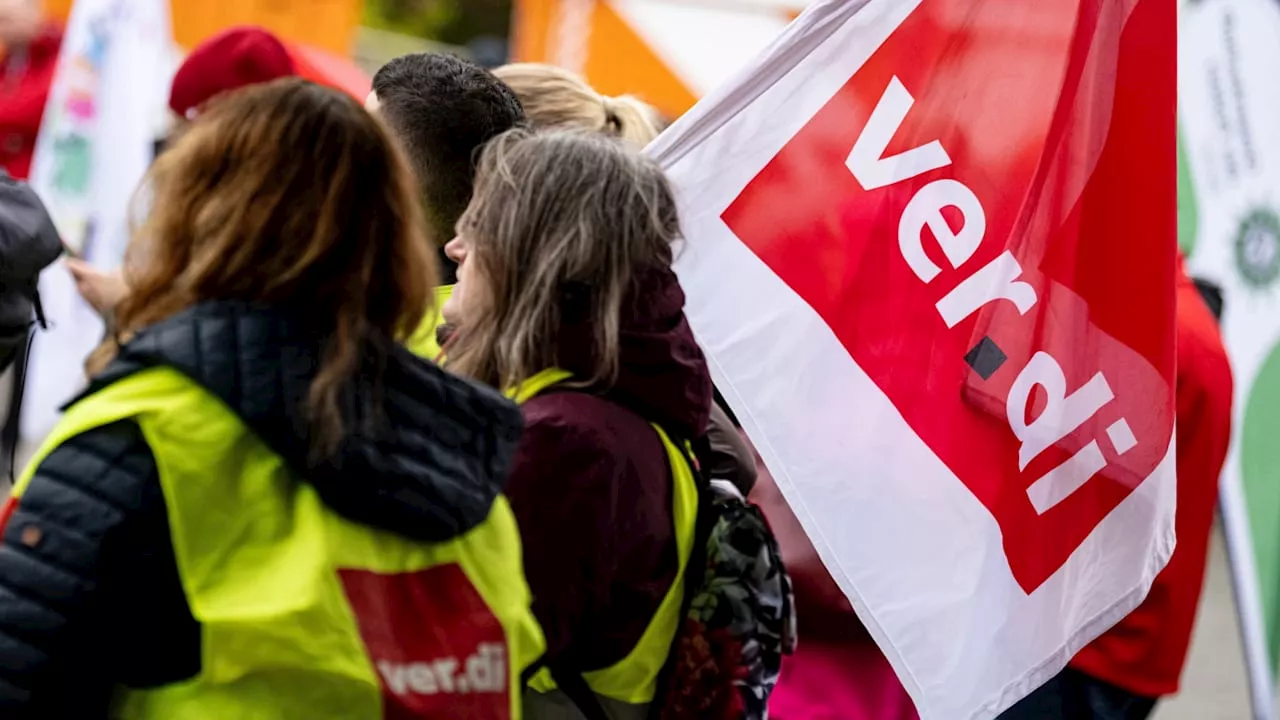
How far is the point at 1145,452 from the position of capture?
2.93m

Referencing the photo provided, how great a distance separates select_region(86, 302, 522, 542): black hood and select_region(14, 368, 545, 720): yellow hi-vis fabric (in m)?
0.02

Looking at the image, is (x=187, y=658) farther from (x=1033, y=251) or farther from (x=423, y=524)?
(x=1033, y=251)

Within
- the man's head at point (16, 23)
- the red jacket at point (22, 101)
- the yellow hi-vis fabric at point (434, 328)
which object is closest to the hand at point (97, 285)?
the yellow hi-vis fabric at point (434, 328)

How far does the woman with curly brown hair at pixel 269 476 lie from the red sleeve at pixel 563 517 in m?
0.27

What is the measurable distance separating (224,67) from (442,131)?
1.44 meters

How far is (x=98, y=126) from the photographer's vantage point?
6195 millimetres

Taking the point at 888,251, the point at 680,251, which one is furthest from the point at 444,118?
the point at 888,251

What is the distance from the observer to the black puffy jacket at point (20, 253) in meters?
2.90

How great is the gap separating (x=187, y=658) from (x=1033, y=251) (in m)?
1.57

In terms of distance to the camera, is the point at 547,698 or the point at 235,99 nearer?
the point at 235,99

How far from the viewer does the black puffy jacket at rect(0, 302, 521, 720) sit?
177 centimetres

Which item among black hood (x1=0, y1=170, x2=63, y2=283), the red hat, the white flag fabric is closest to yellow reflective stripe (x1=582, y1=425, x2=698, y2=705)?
black hood (x1=0, y1=170, x2=63, y2=283)

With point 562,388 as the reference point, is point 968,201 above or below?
above

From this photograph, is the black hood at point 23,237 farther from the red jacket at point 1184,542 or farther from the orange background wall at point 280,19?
the orange background wall at point 280,19
